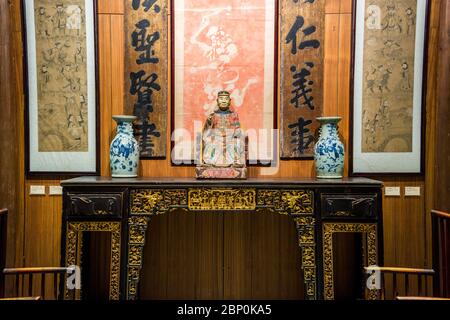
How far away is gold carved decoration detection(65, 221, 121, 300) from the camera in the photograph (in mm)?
2707

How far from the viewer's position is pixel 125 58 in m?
3.18

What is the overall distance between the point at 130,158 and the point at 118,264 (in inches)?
28.2

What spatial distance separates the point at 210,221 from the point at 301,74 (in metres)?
1.28

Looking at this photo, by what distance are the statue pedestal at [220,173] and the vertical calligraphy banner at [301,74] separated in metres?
0.46

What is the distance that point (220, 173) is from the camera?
2906 mm

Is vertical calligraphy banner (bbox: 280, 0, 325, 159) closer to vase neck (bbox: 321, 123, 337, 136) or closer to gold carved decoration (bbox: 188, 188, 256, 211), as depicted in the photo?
vase neck (bbox: 321, 123, 337, 136)

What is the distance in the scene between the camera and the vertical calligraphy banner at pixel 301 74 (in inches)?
125

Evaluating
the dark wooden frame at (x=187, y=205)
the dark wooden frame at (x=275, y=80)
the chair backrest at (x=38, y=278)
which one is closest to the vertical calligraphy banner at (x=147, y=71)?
the dark wooden frame at (x=275, y=80)

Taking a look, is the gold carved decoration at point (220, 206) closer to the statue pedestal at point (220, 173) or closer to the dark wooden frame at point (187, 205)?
the dark wooden frame at point (187, 205)

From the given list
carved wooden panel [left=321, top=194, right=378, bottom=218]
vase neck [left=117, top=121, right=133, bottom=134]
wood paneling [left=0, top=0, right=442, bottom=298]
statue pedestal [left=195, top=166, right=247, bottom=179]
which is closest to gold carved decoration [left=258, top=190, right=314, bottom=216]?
carved wooden panel [left=321, top=194, right=378, bottom=218]

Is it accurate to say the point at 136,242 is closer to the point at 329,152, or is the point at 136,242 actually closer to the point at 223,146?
the point at 223,146

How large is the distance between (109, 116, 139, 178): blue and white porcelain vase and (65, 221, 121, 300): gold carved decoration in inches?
15.8

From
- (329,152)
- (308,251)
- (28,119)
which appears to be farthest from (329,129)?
(28,119)
